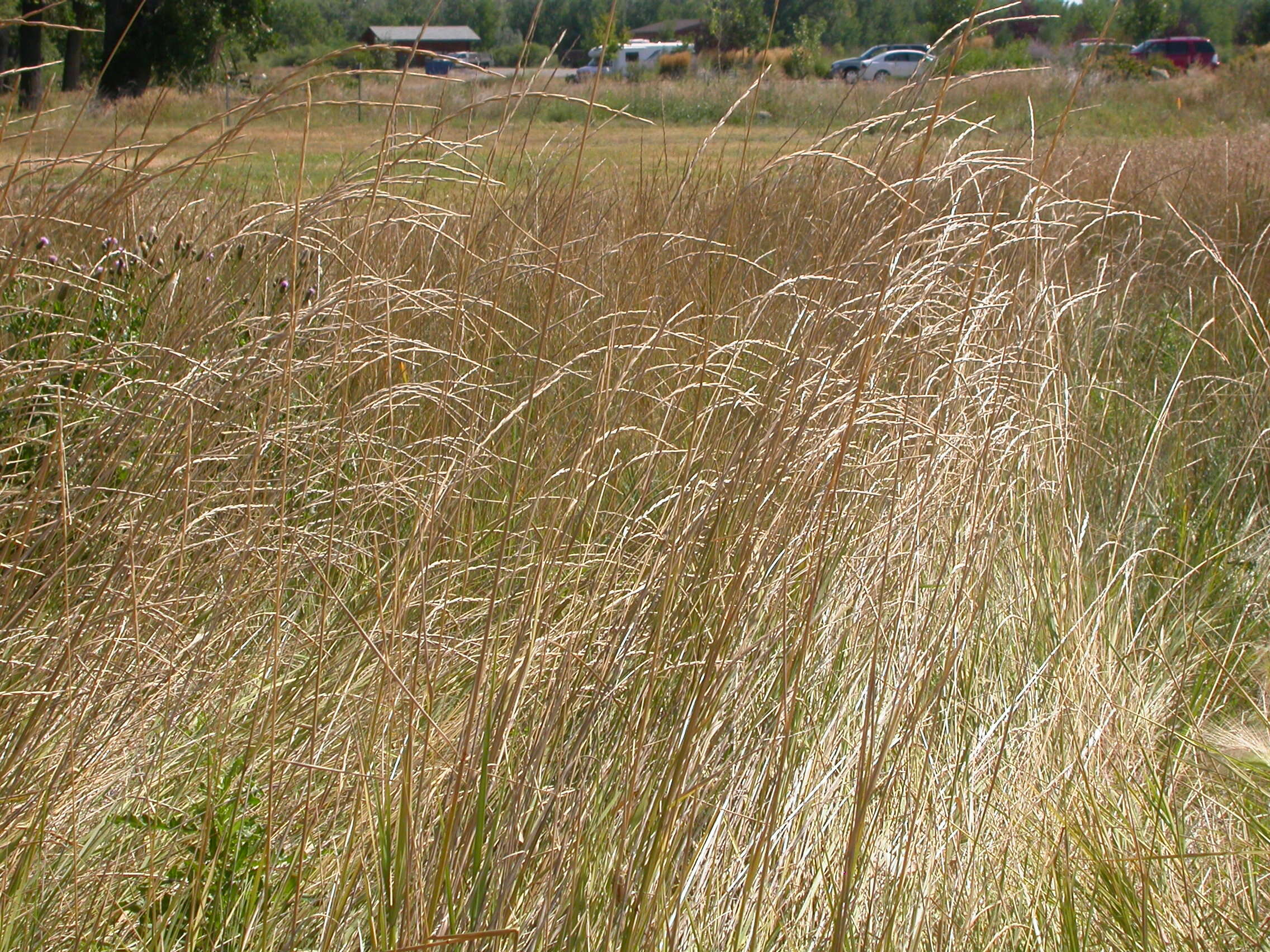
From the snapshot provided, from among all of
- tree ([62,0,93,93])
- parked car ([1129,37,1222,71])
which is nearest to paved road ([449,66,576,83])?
tree ([62,0,93,93])

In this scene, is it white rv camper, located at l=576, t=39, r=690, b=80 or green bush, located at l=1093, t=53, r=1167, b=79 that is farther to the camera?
white rv camper, located at l=576, t=39, r=690, b=80

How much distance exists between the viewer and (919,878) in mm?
1266

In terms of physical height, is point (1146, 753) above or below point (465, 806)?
below

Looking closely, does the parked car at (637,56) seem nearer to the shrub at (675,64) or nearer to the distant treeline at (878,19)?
the shrub at (675,64)

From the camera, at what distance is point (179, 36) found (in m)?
23.8

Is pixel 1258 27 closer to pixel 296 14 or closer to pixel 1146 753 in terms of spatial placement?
pixel 296 14

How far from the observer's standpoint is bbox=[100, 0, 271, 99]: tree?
2317 centimetres

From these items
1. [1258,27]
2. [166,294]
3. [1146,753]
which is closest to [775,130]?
[166,294]

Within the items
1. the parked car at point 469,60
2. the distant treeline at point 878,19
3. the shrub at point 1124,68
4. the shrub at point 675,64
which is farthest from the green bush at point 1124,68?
the parked car at point 469,60

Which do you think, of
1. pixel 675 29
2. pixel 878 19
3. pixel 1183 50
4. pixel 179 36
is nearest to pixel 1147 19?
pixel 1183 50

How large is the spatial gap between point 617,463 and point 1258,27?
44.1 meters

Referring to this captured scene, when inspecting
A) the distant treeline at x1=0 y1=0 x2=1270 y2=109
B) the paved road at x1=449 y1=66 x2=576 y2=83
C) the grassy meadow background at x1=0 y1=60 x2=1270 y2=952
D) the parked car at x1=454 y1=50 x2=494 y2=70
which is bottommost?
the grassy meadow background at x1=0 y1=60 x2=1270 y2=952

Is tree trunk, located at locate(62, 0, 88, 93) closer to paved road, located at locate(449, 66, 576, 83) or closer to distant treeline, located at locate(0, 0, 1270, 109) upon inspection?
distant treeline, located at locate(0, 0, 1270, 109)

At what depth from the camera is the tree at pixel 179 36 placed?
76.0 ft
